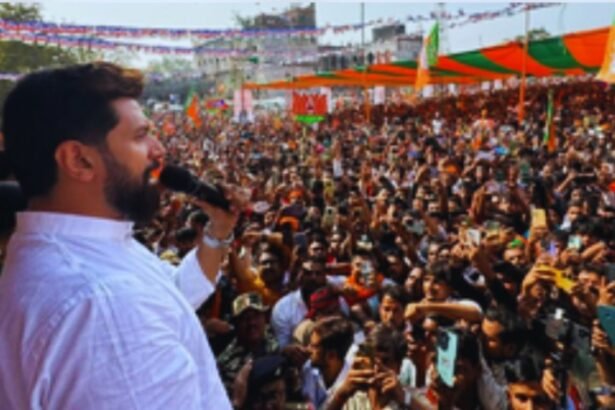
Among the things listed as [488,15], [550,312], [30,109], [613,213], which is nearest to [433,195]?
[613,213]

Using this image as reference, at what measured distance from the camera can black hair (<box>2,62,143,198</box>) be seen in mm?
1099

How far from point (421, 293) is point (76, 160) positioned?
124 inches

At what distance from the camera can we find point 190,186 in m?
1.68

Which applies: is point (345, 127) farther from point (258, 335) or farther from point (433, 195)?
point (258, 335)

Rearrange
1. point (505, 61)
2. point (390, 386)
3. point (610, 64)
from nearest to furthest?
point (390, 386) → point (610, 64) → point (505, 61)

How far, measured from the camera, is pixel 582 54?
40.1 ft

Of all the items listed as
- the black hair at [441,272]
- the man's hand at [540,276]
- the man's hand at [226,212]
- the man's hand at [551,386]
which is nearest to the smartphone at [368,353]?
the man's hand at [551,386]

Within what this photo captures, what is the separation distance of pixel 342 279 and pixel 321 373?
5.22 feet

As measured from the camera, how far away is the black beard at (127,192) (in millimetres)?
1144

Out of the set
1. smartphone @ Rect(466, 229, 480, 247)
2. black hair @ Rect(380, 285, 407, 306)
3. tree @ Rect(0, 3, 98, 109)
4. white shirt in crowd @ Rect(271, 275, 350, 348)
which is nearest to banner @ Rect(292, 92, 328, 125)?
smartphone @ Rect(466, 229, 480, 247)

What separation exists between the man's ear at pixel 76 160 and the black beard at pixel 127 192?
0.08 feet

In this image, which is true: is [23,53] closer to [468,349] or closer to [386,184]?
[386,184]

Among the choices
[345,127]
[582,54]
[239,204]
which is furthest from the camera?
[345,127]

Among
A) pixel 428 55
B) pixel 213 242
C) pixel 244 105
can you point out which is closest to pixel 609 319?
pixel 213 242
